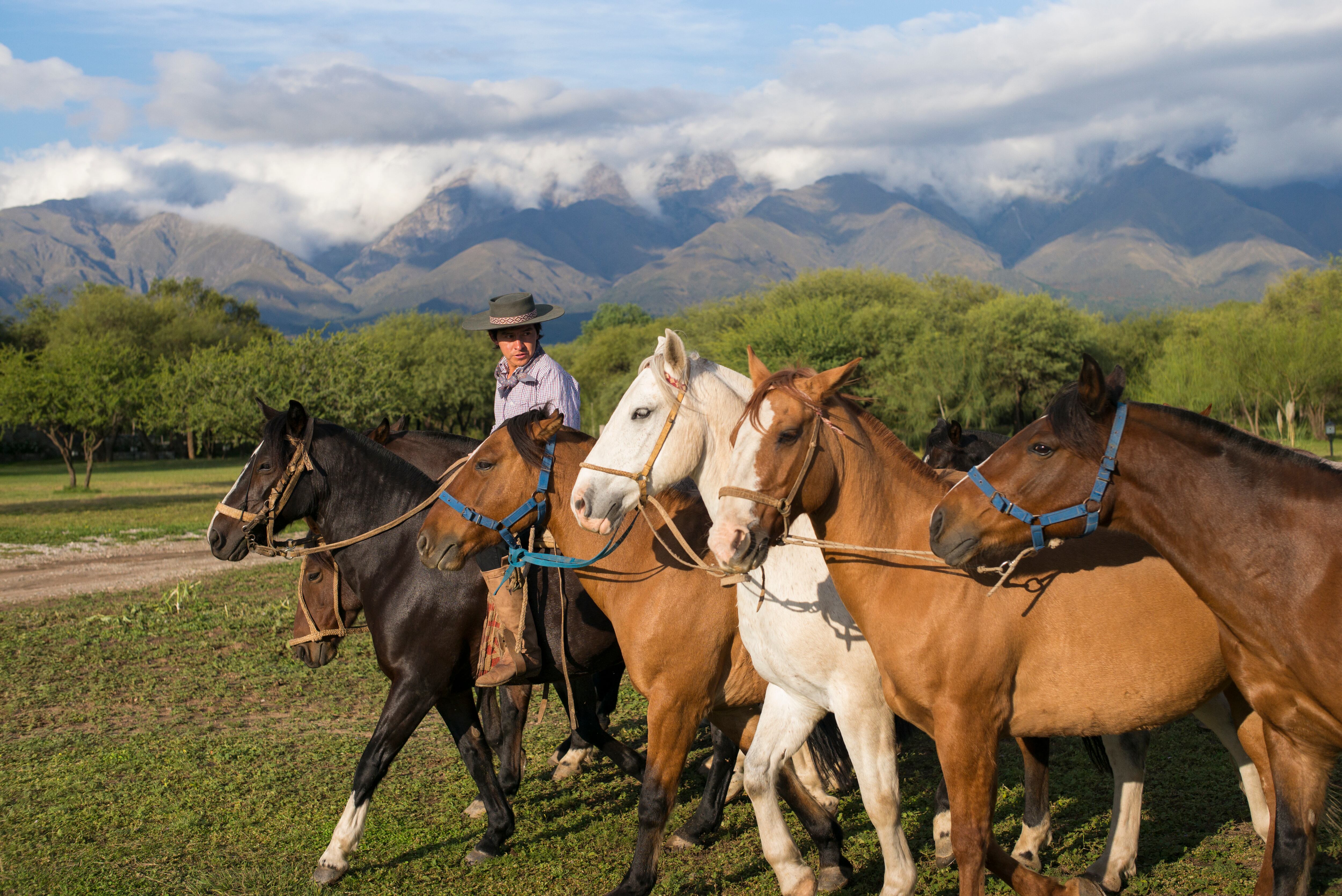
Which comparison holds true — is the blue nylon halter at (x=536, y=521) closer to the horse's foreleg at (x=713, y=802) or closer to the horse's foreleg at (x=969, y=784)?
the horse's foreleg at (x=713, y=802)

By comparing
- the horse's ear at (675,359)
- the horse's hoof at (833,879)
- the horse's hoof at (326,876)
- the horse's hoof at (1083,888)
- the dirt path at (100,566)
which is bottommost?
the dirt path at (100,566)

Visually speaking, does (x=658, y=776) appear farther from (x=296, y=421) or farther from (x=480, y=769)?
(x=296, y=421)

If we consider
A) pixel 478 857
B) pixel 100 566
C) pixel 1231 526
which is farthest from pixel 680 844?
pixel 100 566

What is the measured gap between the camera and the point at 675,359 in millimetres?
4117

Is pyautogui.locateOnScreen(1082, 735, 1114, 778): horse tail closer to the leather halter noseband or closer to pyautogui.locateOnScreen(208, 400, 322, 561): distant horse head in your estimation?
the leather halter noseband

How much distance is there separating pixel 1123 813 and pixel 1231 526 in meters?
2.30

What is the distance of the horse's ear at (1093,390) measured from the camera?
10.5ft

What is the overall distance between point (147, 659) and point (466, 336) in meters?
83.5

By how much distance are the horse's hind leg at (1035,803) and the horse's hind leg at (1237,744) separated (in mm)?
808

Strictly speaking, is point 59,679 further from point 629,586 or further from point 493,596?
point 629,586

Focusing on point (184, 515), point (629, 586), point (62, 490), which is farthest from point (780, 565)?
point (62, 490)

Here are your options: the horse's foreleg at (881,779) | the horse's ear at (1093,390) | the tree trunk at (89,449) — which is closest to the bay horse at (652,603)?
the horse's foreleg at (881,779)

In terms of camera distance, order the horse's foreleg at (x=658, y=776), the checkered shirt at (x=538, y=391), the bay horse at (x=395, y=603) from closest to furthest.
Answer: the horse's foreleg at (x=658, y=776) → the bay horse at (x=395, y=603) → the checkered shirt at (x=538, y=391)

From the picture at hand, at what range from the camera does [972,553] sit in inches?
135
